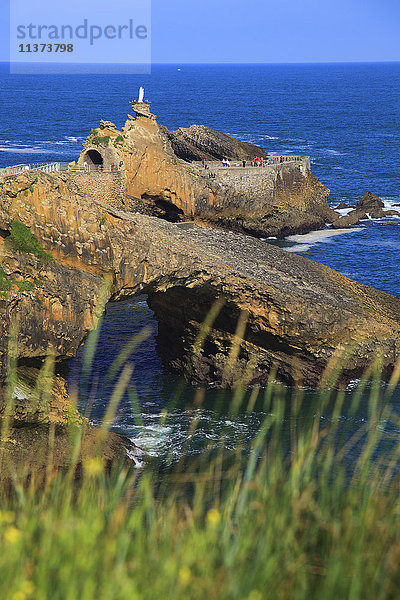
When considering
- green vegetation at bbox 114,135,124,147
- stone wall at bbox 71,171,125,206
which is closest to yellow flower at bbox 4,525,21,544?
stone wall at bbox 71,171,125,206

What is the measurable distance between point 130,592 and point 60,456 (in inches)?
656

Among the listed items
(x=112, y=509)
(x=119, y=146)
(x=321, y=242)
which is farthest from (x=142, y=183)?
(x=112, y=509)

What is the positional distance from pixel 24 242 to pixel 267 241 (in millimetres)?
42597

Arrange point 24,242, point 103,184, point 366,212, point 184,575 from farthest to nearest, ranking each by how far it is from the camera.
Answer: point 366,212 < point 103,184 < point 24,242 < point 184,575

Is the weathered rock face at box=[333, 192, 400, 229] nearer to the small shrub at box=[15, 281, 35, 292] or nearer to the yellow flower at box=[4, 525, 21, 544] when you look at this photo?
the small shrub at box=[15, 281, 35, 292]

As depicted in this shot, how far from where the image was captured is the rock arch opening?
190ft

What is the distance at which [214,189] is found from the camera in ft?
192

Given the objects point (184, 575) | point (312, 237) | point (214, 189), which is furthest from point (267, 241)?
point (184, 575)

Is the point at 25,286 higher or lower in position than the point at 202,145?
lower

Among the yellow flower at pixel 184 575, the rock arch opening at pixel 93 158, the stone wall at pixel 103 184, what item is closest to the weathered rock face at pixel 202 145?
the rock arch opening at pixel 93 158

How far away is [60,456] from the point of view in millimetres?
22031

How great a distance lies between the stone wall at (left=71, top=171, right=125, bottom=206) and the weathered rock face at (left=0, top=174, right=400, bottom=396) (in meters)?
22.6

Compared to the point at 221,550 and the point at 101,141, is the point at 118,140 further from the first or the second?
the point at 221,550

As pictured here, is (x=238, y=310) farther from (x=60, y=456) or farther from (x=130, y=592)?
(x=130, y=592)
